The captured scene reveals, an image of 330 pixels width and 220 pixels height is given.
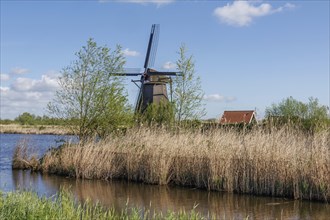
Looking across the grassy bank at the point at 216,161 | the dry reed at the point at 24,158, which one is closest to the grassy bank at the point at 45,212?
the grassy bank at the point at 216,161

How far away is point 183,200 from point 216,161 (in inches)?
73.7

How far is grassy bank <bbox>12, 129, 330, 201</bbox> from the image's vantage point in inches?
437

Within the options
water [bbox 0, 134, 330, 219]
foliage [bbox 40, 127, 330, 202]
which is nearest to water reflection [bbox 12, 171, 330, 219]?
water [bbox 0, 134, 330, 219]

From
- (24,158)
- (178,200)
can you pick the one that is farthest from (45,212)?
(24,158)

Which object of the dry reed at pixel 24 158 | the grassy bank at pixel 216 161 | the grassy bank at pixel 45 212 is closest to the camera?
the grassy bank at pixel 45 212

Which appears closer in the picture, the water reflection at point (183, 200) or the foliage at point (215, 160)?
the water reflection at point (183, 200)

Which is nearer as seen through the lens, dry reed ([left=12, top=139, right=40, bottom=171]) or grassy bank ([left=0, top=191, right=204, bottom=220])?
grassy bank ([left=0, top=191, right=204, bottom=220])

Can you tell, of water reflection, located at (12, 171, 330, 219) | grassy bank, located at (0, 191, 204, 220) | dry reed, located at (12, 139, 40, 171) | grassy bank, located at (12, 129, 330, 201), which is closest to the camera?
grassy bank, located at (0, 191, 204, 220)

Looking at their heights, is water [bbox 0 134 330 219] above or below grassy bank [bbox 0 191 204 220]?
below

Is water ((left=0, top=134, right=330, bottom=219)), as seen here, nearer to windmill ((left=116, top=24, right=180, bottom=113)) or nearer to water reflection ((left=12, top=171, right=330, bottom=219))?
water reflection ((left=12, top=171, right=330, bottom=219))

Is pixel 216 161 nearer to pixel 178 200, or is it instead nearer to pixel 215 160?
pixel 215 160

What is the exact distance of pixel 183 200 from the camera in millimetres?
11148

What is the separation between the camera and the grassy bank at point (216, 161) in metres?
11.1

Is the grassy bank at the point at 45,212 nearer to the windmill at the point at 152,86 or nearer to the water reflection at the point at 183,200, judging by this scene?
the water reflection at the point at 183,200
